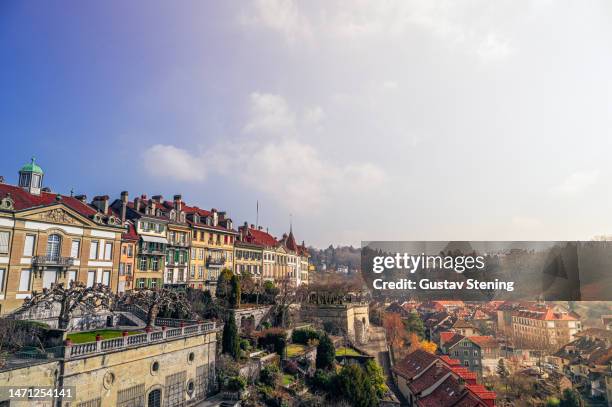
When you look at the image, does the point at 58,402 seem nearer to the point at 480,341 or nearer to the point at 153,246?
the point at 153,246

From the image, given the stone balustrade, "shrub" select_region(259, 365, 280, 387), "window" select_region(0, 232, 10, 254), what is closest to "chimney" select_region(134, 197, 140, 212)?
"window" select_region(0, 232, 10, 254)

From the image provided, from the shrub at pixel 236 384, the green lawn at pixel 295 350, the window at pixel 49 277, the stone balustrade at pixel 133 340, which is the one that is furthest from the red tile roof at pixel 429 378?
the window at pixel 49 277

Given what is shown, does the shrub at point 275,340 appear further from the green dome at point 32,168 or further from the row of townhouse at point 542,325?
the row of townhouse at point 542,325

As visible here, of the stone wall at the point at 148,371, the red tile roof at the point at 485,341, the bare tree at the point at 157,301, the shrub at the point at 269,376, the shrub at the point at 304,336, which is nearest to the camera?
the stone wall at the point at 148,371

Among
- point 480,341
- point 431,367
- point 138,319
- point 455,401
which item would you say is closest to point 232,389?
point 138,319

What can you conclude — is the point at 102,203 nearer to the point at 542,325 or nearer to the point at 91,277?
the point at 91,277

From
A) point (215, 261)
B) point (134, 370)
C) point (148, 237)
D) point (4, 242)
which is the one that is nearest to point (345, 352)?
Answer: point (215, 261)
